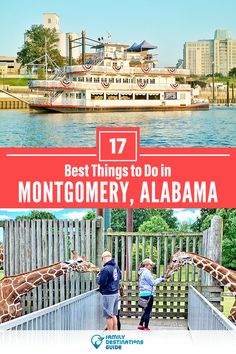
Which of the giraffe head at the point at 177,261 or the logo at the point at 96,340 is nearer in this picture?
the logo at the point at 96,340

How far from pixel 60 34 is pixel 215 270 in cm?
139

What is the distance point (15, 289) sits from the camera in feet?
13.6

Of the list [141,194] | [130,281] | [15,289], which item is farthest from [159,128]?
[15,289]

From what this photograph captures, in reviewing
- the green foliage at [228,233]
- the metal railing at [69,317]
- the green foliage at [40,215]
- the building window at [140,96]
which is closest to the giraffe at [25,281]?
the metal railing at [69,317]

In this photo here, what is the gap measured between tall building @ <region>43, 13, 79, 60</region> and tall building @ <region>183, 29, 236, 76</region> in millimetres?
531

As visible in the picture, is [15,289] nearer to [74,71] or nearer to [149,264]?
[149,264]

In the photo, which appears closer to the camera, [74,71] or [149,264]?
[149,264]

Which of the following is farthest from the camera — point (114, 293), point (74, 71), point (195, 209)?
point (74, 71)

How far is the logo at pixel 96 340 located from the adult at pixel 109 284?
0.08 meters

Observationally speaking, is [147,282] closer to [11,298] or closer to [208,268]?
[208,268]

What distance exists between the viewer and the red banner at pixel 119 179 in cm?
448

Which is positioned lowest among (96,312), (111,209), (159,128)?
(96,312)

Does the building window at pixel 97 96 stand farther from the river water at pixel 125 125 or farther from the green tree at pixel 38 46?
the green tree at pixel 38 46

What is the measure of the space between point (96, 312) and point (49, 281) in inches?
9.4
